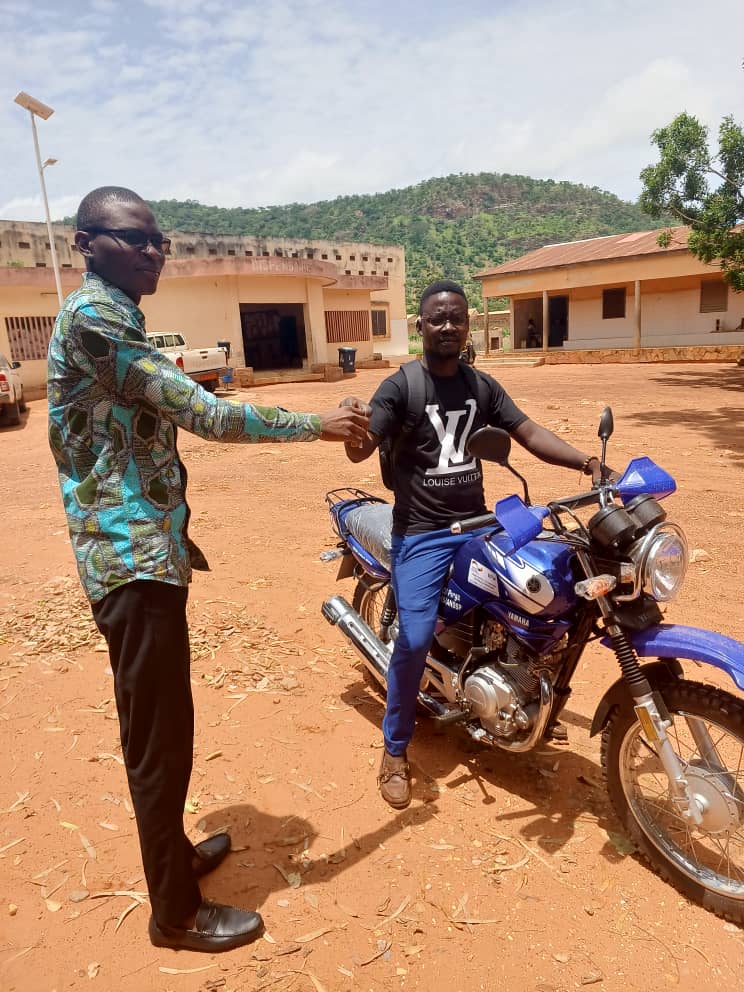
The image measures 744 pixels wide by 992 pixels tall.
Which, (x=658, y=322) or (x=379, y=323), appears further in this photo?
(x=379, y=323)

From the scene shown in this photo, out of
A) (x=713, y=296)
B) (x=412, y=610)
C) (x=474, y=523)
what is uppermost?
(x=713, y=296)

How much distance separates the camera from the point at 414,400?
2848 millimetres

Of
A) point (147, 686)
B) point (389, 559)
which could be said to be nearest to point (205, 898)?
point (147, 686)

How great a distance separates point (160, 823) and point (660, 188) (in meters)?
19.4

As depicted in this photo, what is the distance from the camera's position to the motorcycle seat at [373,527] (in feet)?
11.1

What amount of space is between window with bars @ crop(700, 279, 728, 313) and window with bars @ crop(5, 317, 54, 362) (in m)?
23.0

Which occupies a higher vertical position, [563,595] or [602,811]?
[563,595]

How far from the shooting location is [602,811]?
112 inches

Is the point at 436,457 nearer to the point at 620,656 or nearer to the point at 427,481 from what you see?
the point at 427,481

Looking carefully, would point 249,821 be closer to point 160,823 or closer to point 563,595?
point 160,823

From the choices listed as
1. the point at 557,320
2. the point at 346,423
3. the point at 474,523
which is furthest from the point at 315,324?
the point at 346,423

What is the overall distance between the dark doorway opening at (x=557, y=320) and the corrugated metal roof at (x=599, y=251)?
2270 mm

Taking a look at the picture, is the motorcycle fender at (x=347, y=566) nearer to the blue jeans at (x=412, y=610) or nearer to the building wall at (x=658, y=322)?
the blue jeans at (x=412, y=610)

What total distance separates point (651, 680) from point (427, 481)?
1142 mm
